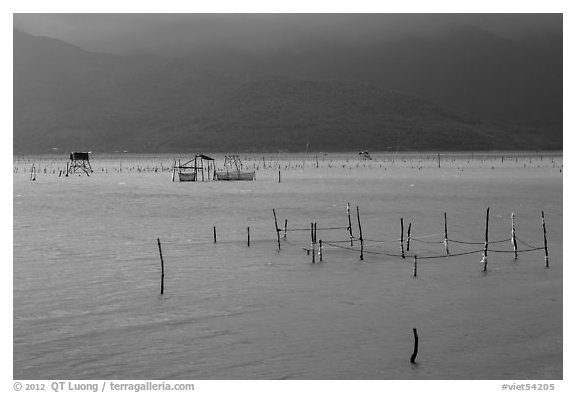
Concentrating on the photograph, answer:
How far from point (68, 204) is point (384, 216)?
56.7 ft

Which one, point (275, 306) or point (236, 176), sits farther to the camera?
point (236, 176)

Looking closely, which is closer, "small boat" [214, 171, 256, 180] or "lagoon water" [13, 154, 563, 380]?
"lagoon water" [13, 154, 563, 380]

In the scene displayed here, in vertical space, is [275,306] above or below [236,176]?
below

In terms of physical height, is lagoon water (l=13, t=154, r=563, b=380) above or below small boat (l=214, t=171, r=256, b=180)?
below

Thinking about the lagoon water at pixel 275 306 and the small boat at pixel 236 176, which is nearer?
the lagoon water at pixel 275 306

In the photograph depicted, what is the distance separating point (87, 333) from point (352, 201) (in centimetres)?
3005

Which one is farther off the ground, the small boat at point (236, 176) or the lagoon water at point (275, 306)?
the small boat at point (236, 176)

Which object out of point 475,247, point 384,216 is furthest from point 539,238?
point 384,216
